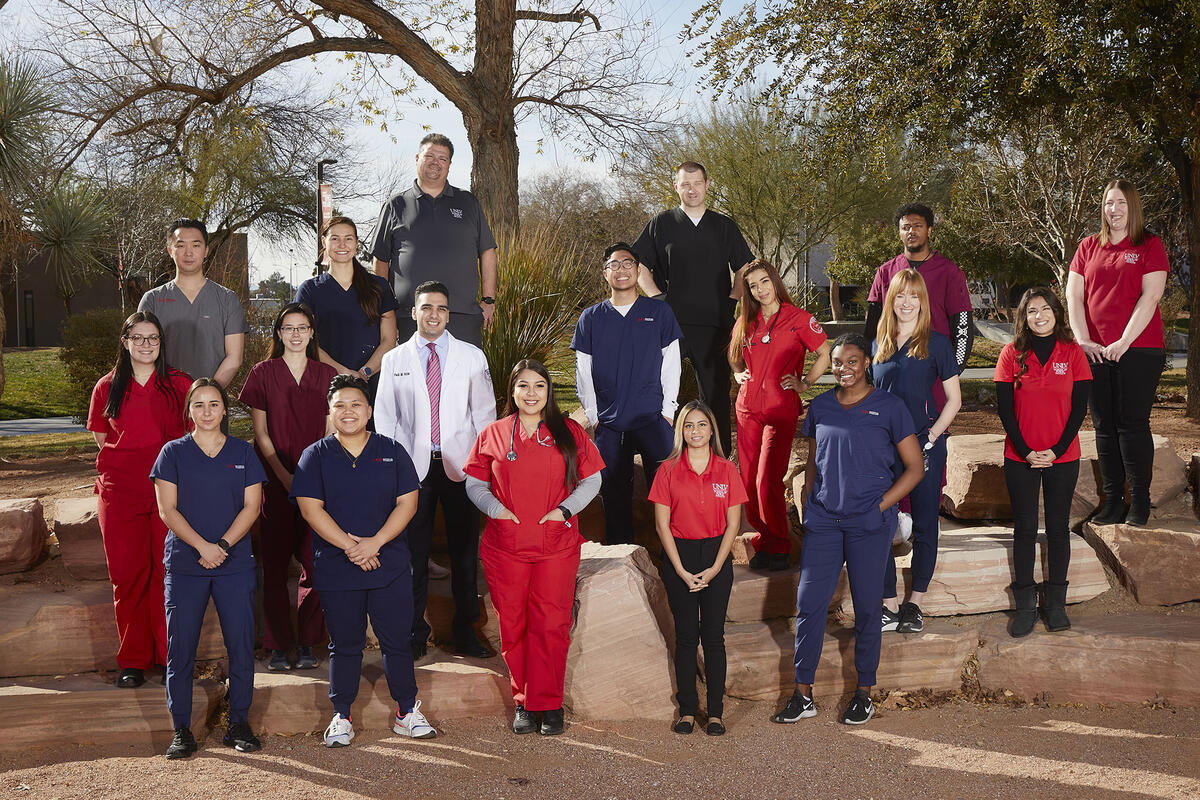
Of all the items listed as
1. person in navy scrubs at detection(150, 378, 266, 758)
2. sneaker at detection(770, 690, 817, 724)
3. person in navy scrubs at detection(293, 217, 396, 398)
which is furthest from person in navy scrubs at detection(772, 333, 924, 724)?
person in navy scrubs at detection(150, 378, 266, 758)

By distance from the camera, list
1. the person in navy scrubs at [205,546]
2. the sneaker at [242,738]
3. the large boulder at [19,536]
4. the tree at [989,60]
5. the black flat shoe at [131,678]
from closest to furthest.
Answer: the person in navy scrubs at [205,546]
the sneaker at [242,738]
the black flat shoe at [131,678]
the large boulder at [19,536]
the tree at [989,60]

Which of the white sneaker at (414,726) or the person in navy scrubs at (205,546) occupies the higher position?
the person in navy scrubs at (205,546)

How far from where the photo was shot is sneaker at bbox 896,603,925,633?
16.5 feet

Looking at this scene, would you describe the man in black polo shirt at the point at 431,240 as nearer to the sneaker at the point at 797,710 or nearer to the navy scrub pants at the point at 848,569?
the navy scrub pants at the point at 848,569

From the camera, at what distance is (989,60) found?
9.40 m

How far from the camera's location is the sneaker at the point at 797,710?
4.56 m

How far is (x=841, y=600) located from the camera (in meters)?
5.36

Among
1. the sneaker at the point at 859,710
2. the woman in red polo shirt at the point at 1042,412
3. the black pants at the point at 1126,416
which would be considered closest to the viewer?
the sneaker at the point at 859,710

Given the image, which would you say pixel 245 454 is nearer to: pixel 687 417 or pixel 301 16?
pixel 687 417

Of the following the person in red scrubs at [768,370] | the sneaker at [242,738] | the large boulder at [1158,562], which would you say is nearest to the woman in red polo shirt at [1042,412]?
the large boulder at [1158,562]

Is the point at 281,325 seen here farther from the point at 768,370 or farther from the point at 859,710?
the point at 859,710

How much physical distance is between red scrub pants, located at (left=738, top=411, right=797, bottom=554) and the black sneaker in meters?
2.88

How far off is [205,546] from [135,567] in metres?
0.81

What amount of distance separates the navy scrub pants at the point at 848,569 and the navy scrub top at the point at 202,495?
2505 mm
